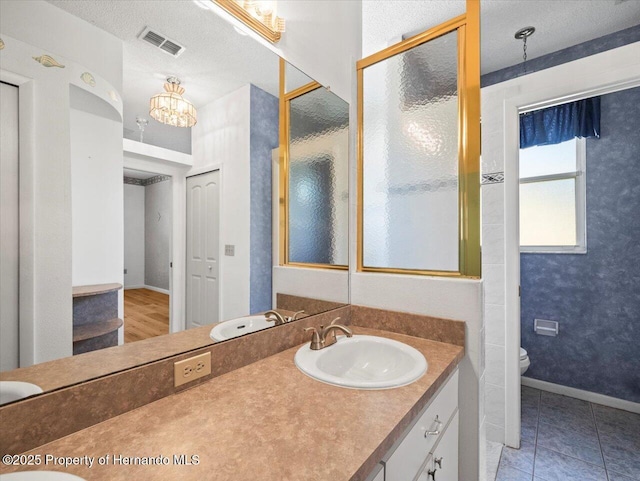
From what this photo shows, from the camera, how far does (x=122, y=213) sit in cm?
75

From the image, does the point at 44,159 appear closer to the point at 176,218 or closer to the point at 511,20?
the point at 176,218

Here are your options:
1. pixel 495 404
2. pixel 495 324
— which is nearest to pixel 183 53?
pixel 495 324

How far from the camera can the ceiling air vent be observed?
79 cm

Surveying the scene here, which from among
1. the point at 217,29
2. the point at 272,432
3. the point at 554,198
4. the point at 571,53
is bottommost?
the point at 272,432

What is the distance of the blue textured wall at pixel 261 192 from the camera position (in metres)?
1.12

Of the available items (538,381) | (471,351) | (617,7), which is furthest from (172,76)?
(538,381)

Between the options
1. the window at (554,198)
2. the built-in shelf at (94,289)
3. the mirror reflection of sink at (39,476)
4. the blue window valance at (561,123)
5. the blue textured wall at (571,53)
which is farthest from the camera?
the window at (554,198)

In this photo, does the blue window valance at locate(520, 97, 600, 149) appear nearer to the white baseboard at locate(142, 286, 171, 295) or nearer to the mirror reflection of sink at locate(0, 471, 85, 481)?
the white baseboard at locate(142, 286, 171, 295)

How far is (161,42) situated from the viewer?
82 centimetres

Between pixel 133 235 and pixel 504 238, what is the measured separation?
6.29 feet

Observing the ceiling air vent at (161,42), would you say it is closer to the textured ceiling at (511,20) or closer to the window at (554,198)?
the textured ceiling at (511,20)

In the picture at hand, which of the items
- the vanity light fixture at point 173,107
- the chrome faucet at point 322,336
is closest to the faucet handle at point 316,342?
the chrome faucet at point 322,336

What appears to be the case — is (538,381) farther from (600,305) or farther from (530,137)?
(530,137)

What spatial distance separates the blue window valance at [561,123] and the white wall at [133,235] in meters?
2.92
